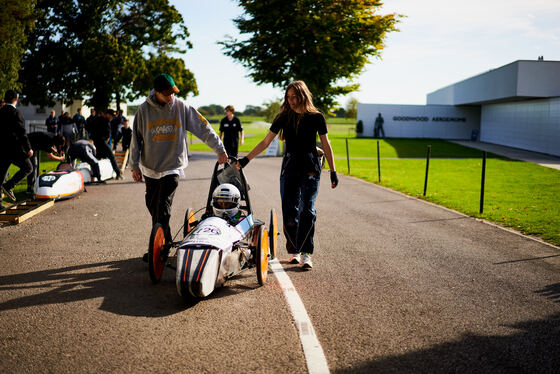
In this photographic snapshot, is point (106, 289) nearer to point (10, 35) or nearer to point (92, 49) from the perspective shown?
point (10, 35)

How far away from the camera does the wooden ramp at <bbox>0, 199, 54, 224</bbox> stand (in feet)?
26.5

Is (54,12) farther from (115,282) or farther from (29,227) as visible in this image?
(115,282)

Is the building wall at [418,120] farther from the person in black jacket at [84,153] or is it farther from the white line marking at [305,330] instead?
the white line marking at [305,330]

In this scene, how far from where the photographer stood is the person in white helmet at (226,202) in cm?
528

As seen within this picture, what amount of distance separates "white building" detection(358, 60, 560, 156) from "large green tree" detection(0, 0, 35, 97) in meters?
32.3

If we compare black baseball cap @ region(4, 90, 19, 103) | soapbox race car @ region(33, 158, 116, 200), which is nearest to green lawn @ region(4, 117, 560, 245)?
soapbox race car @ region(33, 158, 116, 200)

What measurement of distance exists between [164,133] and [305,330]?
283 cm

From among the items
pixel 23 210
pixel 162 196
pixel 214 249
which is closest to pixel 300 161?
pixel 162 196

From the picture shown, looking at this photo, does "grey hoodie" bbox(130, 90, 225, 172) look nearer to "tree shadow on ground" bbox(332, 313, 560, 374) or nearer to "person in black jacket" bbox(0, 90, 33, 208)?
"tree shadow on ground" bbox(332, 313, 560, 374)

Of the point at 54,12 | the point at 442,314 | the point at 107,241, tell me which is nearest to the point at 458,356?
the point at 442,314

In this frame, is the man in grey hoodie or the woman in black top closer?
the man in grey hoodie

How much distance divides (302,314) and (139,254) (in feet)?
9.31

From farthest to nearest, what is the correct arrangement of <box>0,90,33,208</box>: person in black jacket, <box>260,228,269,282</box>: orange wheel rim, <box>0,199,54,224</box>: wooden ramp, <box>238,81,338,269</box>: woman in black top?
<box>0,90,33,208</box>: person in black jacket, <box>0,199,54,224</box>: wooden ramp, <box>238,81,338,269</box>: woman in black top, <box>260,228,269,282</box>: orange wheel rim

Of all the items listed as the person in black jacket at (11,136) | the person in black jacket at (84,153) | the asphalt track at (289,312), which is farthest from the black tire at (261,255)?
the person in black jacket at (84,153)
